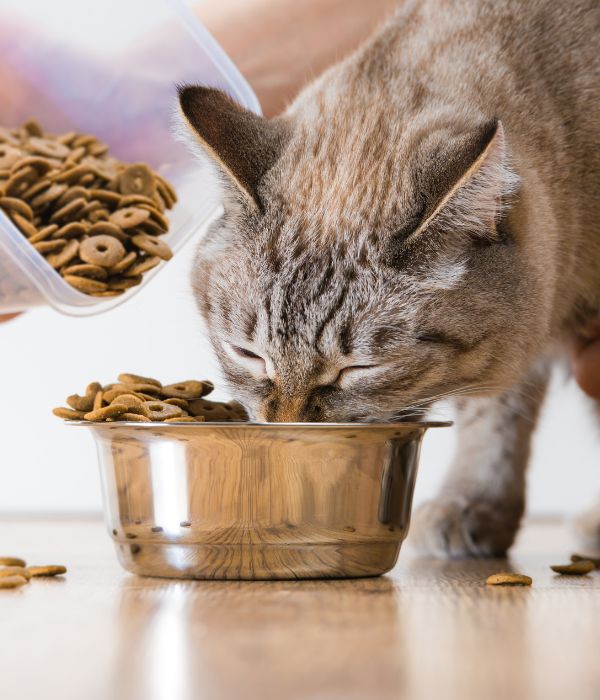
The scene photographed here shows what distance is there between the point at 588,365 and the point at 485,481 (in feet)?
1.08

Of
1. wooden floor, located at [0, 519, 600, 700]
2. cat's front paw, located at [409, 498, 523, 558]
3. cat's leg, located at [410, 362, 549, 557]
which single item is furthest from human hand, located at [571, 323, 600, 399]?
wooden floor, located at [0, 519, 600, 700]

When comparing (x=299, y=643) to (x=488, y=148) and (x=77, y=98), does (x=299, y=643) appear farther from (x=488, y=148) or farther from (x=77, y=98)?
(x=77, y=98)

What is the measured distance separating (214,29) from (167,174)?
515 mm

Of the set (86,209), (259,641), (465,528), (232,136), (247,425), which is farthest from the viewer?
(465,528)

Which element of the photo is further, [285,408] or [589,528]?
[589,528]

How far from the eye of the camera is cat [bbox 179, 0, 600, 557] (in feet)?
4.67

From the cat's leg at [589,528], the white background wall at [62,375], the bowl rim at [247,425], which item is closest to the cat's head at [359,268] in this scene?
the bowl rim at [247,425]

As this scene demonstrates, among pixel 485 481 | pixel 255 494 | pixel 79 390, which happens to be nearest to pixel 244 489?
pixel 255 494

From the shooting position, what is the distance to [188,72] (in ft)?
6.92

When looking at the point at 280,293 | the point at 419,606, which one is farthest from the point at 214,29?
the point at 419,606

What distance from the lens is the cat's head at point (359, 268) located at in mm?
1417

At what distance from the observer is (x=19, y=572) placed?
1.45 m

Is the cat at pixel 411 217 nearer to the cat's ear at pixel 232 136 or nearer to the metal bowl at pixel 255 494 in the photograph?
the cat's ear at pixel 232 136

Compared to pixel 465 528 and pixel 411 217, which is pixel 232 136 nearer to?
pixel 411 217
